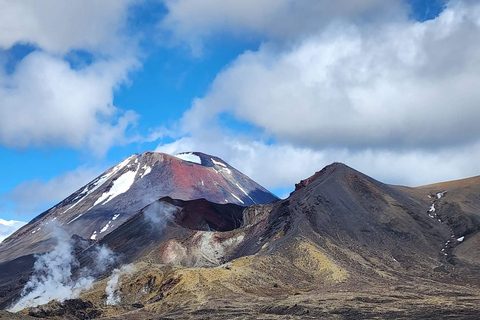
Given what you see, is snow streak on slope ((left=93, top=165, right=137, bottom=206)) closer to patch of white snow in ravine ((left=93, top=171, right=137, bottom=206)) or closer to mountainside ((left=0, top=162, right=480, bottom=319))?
patch of white snow in ravine ((left=93, top=171, right=137, bottom=206))

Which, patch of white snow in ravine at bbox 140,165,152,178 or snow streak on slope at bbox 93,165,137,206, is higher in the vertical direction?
patch of white snow in ravine at bbox 140,165,152,178

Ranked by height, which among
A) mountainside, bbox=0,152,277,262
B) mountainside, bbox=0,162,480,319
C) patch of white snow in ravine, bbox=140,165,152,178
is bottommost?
mountainside, bbox=0,162,480,319

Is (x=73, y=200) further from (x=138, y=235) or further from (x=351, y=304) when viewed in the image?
(x=351, y=304)

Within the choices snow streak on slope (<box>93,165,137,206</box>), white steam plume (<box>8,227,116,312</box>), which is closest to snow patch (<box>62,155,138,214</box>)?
snow streak on slope (<box>93,165,137,206</box>)

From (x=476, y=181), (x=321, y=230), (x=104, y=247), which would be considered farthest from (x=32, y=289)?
(x=476, y=181)

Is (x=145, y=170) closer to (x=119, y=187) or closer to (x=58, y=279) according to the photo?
(x=119, y=187)
